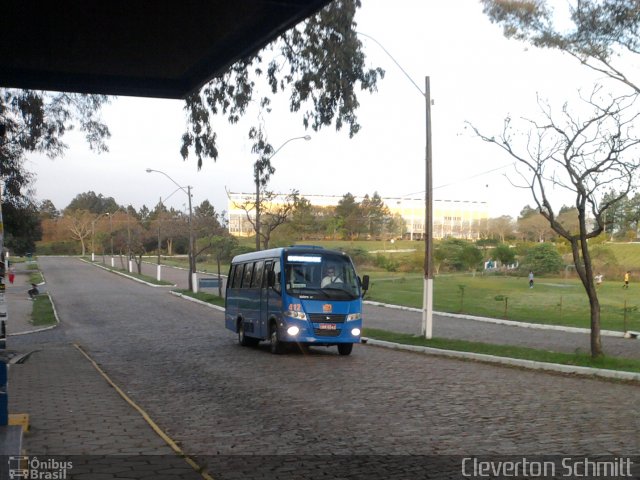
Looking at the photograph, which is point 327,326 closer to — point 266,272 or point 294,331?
point 294,331

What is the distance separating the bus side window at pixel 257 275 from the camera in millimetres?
19531

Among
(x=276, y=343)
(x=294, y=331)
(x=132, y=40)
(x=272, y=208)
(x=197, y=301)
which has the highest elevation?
(x=132, y=40)

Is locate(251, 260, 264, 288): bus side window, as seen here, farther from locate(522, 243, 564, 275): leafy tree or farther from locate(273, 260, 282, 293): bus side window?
locate(522, 243, 564, 275): leafy tree

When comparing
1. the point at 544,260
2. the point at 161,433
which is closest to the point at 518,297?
the point at 544,260

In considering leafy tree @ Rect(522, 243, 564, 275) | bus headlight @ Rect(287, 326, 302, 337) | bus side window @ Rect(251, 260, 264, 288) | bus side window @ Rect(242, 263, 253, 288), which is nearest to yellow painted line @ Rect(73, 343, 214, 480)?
bus headlight @ Rect(287, 326, 302, 337)

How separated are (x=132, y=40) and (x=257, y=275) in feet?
30.3

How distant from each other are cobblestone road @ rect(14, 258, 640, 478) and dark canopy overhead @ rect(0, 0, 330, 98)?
17.3 feet

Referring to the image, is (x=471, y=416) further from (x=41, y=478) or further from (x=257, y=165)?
(x=257, y=165)

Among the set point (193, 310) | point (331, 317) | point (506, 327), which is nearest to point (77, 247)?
point (193, 310)

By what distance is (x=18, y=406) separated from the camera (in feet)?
33.9

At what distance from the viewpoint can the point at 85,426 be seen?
8883 mm

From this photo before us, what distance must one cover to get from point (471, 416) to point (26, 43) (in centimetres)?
888

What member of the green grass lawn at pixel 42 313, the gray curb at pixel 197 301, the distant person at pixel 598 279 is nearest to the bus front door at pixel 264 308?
the green grass lawn at pixel 42 313

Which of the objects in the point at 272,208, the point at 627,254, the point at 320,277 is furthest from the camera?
the point at 627,254
